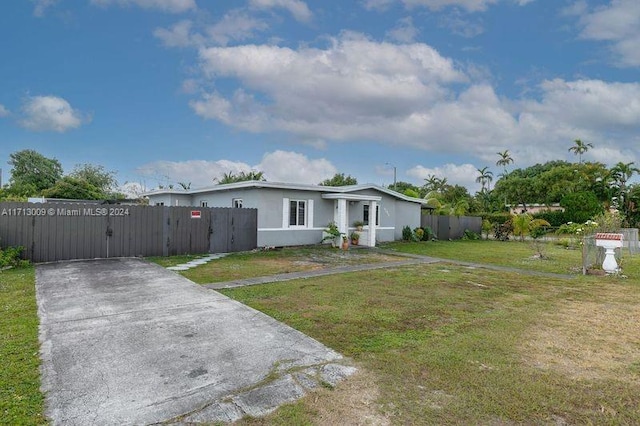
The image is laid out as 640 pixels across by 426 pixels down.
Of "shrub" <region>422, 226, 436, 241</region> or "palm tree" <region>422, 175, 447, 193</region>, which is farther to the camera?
"palm tree" <region>422, 175, 447, 193</region>

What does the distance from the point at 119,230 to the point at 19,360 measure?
9.28 metres

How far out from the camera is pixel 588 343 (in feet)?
16.1

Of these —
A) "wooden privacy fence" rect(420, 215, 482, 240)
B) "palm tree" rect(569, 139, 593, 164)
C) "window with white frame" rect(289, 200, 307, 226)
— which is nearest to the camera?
"window with white frame" rect(289, 200, 307, 226)

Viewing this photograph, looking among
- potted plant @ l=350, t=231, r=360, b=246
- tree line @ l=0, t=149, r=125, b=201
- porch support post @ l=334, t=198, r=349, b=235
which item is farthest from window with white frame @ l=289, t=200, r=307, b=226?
tree line @ l=0, t=149, r=125, b=201

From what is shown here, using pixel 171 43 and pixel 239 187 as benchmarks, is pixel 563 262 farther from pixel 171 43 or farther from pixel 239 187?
pixel 171 43

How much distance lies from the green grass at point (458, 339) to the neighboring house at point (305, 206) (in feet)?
23.1

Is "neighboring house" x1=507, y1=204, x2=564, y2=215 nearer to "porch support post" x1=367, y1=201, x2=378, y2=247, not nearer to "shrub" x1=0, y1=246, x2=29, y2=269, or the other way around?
"porch support post" x1=367, y1=201, x2=378, y2=247

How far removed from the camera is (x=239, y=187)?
53.0 ft

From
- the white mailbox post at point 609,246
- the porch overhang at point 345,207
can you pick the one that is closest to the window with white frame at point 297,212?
the porch overhang at point 345,207

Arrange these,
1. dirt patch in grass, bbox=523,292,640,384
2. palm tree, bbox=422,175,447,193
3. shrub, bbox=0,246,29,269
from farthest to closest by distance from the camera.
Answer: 1. palm tree, bbox=422,175,447,193
2. shrub, bbox=0,246,29,269
3. dirt patch in grass, bbox=523,292,640,384

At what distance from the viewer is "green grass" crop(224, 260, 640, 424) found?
125 inches

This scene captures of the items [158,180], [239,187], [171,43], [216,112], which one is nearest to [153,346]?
[239,187]

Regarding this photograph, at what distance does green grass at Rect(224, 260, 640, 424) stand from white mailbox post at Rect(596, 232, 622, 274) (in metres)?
1.26

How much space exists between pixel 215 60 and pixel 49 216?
876cm
